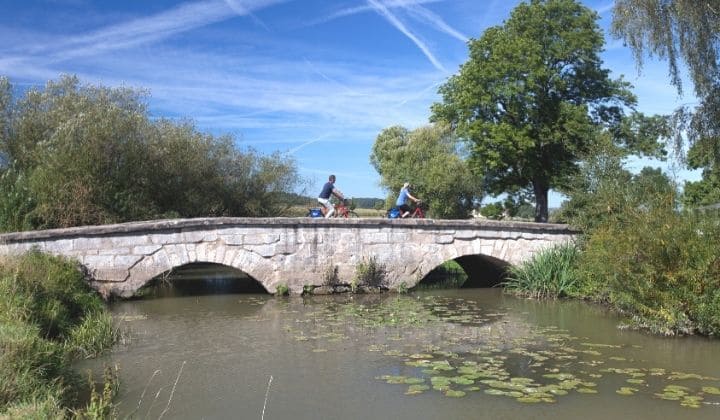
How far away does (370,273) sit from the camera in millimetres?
15195

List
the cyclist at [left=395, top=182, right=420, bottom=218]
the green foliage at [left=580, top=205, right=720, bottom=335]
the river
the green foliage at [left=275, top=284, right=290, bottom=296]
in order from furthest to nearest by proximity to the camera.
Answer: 1. the cyclist at [left=395, top=182, right=420, bottom=218]
2. the green foliage at [left=275, top=284, right=290, bottom=296]
3. the green foliage at [left=580, top=205, right=720, bottom=335]
4. the river

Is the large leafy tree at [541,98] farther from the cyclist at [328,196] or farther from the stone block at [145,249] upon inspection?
the stone block at [145,249]

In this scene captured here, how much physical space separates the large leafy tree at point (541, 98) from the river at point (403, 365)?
1043 cm

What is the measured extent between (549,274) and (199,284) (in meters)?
9.38

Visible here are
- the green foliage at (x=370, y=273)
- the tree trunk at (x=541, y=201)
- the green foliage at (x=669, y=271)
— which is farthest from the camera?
the tree trunk at (x=541, y=201)

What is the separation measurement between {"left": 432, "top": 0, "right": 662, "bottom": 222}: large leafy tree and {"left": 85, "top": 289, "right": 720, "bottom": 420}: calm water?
10.6m

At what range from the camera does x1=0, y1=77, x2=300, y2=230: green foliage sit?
49.5ft

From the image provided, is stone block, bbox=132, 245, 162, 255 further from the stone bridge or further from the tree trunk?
the tree trunk

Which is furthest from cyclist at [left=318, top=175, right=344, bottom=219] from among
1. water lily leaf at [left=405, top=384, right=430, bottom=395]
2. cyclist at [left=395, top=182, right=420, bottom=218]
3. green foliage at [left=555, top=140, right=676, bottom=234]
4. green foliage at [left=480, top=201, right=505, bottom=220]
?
green foliage at [left=480, top=201, right=505, bottom=220]

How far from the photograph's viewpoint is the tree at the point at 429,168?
35.1 meters

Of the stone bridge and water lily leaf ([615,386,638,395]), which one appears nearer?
water lily leaf ([615,386,638,395])

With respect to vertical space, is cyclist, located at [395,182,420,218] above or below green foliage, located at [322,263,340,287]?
above

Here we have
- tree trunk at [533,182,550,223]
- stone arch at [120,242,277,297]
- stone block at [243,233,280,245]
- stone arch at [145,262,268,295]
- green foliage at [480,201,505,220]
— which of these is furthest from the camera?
green foliage at [480,201,505,220]

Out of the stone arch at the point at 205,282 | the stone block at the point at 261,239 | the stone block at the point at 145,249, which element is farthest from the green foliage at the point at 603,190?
the stone block at the point at 145,249
